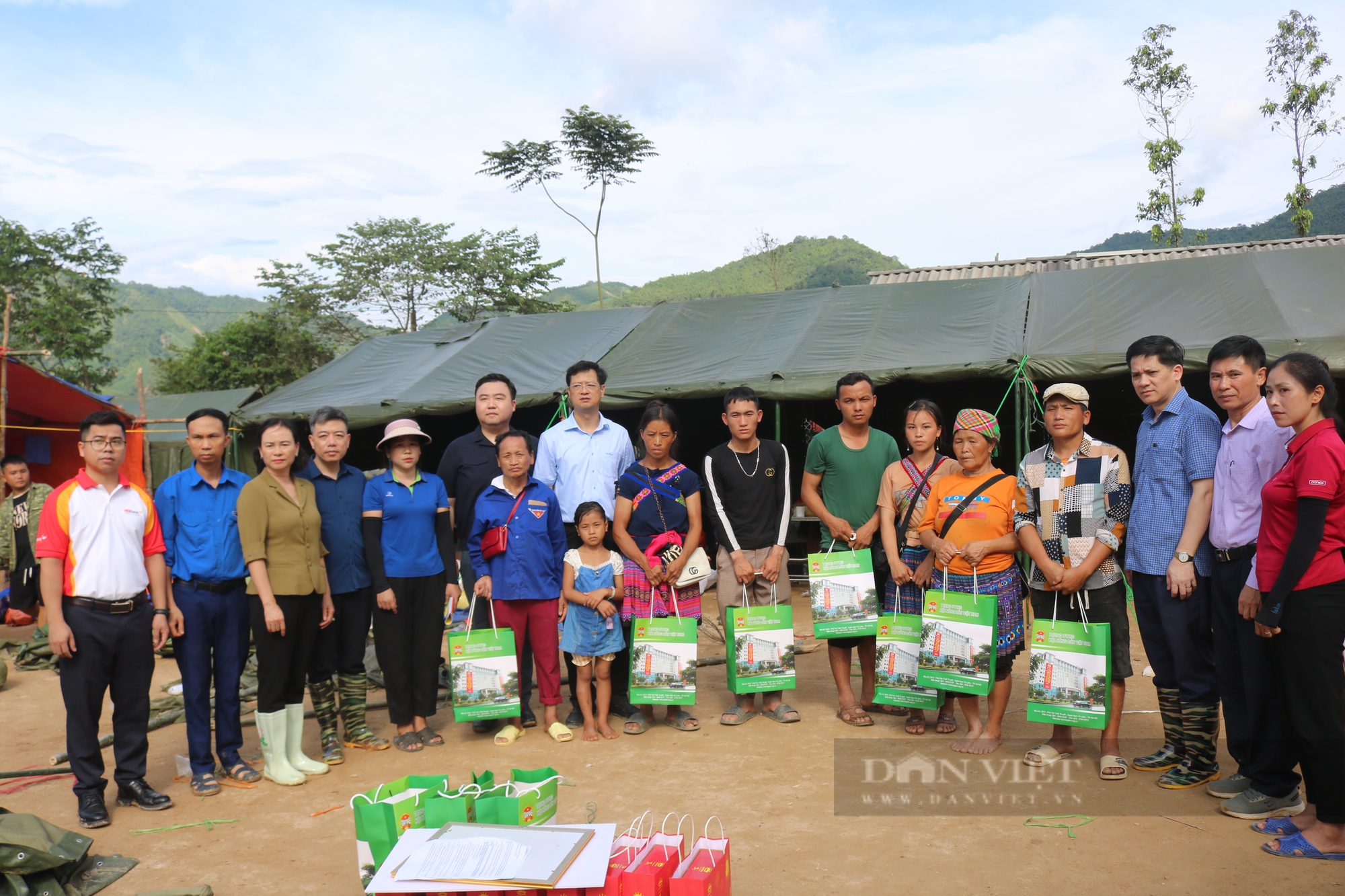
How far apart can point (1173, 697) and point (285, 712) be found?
Answer: 3.80 metres

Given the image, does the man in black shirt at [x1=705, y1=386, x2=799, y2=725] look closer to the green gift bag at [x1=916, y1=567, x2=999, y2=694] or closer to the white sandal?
the green gift bag at [x1=916, y1=567, x2=999, y2=694]

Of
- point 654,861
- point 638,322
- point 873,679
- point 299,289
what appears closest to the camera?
point 654,861

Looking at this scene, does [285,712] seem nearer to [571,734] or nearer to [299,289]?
[571,734]

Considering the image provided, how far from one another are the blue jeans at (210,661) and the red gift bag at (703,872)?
8.29ft

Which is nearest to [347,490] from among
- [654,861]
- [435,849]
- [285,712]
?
[285,712]

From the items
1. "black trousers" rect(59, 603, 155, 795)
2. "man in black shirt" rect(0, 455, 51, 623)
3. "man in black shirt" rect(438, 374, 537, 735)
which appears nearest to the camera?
"black trousers" rect(59, 603, 155, 795)

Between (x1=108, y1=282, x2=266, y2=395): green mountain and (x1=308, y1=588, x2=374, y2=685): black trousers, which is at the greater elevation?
(x1=108, y1=282, x2=266, y2=395): green mountain

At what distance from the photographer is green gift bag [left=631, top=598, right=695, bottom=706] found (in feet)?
14.2

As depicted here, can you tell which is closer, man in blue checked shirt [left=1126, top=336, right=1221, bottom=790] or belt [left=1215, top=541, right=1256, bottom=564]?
belt [left=1215, top=541, right=1256, bottom=564]

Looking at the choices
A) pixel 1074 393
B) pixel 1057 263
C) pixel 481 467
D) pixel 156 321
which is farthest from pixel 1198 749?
pixel 156 321

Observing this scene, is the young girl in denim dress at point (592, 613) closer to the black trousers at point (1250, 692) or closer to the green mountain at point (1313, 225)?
the black trousers at point (1250, 692)

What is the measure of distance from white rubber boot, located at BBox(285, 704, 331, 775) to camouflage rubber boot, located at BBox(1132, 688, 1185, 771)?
3603 mm

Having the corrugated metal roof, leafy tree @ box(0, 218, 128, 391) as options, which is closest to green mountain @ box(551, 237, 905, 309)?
leafy tree @ box(0, 218, 128, 391)

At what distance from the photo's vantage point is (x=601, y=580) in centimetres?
448
